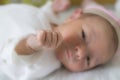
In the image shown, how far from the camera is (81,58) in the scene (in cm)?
88

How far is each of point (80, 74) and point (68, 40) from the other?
0.40 feet

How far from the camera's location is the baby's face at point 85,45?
88cm

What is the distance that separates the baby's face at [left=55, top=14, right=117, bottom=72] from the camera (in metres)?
0.88

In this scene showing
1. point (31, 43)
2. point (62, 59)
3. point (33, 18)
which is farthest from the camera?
point (33, 18)

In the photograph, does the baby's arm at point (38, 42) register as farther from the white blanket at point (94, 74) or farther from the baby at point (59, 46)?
the white blanket at point (94, 74)

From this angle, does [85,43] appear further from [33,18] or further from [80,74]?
[33,18]

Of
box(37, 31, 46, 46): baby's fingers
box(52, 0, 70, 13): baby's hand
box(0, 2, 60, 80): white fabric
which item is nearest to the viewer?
box(37, 31, 46, 46): baby's fingers

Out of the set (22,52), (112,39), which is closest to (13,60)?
(22,52)

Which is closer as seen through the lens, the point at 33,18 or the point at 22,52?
the point at 22,52

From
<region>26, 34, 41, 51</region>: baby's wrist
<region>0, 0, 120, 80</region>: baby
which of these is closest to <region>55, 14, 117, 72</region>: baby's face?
<region>0, 0, 120, 80</region>: baby

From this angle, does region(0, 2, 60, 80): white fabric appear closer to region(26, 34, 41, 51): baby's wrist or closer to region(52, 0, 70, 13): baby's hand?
region(26, 34, 41, 51): baby's wrist

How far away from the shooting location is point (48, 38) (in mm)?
763

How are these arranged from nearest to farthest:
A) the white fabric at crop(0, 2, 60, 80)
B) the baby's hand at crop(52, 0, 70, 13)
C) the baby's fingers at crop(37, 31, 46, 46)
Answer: the baby's fingers at crop(37, 31, 46, 46) < the white fabric at crop(0, 2, 60, 80) < the baby's hand at crop(52, 0, 70, 13)

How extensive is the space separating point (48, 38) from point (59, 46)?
0.13 metres
